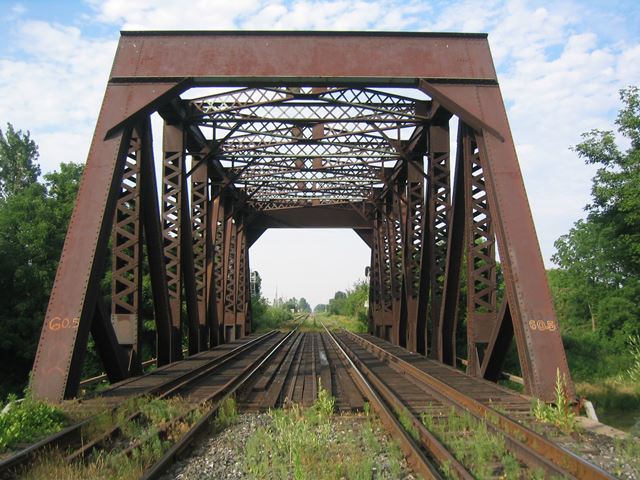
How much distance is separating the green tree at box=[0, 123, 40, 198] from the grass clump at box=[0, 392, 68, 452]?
4654cm

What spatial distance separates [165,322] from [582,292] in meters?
33.5

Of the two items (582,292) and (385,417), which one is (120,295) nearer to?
(385,417)

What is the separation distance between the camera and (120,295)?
10109mm

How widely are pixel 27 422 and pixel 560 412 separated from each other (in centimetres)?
600

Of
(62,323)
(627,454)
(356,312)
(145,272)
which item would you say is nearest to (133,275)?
(62,323)

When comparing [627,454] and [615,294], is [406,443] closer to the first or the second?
[627,454]

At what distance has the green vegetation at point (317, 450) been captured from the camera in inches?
171

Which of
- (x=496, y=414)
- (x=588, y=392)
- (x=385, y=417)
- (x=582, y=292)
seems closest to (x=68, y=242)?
(x=385, y=417)

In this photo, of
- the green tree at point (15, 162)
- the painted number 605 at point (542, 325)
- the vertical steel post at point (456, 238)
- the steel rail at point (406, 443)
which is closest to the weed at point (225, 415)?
the steel rail at point (406, 443)

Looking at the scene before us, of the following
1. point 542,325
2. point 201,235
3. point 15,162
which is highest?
point 15,162

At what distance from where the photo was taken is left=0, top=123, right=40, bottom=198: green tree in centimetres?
4678

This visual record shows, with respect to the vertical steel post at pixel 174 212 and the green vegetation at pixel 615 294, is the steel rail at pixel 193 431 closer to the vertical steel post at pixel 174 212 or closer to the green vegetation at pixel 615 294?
the vertical steel post at pixel 174 212

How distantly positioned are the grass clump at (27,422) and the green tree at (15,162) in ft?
153

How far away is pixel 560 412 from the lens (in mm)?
6016
